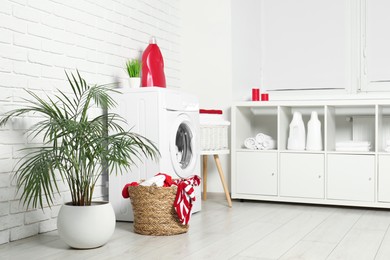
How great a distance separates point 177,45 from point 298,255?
99.7 inches

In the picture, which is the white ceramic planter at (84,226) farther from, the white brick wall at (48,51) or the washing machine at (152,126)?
the washing machine at (152,126)

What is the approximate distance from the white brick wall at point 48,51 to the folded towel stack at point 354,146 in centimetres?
162

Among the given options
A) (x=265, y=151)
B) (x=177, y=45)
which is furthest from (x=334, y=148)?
(x=177, y=45)

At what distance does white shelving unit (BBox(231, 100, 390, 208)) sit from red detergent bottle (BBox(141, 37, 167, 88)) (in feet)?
2.66

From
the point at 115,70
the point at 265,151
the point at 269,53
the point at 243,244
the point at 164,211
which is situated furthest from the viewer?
the point at 269,53

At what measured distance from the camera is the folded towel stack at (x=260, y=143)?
412cm

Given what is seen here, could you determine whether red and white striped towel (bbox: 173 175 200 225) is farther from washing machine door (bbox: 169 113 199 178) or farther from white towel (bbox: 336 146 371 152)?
white towel (bbox: 336 146 371 152)

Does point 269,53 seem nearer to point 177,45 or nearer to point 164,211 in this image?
point 177,45

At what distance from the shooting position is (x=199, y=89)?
449 cm

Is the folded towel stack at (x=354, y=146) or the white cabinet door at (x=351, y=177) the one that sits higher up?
the folded towel stack at (x=354, y=146)

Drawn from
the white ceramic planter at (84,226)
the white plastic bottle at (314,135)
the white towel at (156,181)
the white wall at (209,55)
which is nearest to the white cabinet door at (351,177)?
the white plastic bottle at (314,135)

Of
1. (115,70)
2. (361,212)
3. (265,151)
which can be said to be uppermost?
(115,70)

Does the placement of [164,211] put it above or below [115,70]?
below

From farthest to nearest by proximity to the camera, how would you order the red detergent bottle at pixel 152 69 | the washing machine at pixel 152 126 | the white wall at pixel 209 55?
the white wall at pixel 209 55, the red detergent bottle at pixel 152 69, the washing machine at pixel 152 126
